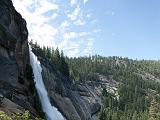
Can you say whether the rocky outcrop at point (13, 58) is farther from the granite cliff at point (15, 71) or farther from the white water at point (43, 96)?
the white water at point (43, 96)

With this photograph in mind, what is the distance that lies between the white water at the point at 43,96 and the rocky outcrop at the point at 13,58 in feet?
27.1

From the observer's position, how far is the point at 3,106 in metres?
43.1

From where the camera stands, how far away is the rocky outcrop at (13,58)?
52.2 m

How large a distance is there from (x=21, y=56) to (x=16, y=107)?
1886 cm

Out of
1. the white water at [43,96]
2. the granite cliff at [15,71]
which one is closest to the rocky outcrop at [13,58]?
the granite cliff at [15,71]

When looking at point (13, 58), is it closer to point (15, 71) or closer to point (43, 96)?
point (15, 71)

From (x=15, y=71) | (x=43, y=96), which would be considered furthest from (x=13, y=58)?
(x=43, y=96)

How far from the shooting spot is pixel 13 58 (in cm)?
5844

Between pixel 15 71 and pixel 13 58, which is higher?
pixel 13 58

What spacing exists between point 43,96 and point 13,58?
1704 cm

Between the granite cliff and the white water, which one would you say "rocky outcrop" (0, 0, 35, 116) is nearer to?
the granite cliff

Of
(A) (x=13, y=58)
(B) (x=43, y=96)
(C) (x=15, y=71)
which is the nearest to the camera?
(C) (x=15, y=71)

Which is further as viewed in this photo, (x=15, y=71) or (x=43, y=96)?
(x=43, y=96)

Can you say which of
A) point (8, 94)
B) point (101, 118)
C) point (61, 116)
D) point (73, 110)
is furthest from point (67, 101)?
point (101, 118)
